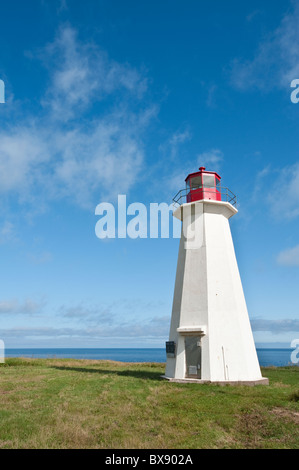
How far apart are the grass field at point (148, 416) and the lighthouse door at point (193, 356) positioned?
1304mm

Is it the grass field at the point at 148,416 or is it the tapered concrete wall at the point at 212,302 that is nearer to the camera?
the grass field at the point at 148,416

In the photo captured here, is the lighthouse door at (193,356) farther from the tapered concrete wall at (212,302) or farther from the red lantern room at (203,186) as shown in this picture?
the red lantern room at (203,186)

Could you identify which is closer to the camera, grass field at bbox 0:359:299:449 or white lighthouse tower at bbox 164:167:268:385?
grass field at bbox 0:359:299:449

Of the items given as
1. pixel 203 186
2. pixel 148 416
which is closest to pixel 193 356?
pixel 148 416

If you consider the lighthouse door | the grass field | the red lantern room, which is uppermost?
the red lantern room

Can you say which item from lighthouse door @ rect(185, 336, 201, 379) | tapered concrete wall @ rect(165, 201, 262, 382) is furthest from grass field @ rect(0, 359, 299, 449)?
tapered concrete wall @ rect(165, 201, 262, 382)

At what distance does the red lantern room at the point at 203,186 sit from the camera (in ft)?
69.9

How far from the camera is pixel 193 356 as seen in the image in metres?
19.1

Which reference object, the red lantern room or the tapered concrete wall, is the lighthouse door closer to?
the tapered concrete wall

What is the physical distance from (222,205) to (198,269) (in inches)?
175

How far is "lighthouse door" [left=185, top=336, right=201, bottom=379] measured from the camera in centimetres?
1847

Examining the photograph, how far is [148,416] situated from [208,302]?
8621 millimetres

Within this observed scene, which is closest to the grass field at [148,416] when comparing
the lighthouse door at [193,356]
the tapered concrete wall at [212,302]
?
the lighthouse door at [193,356]
